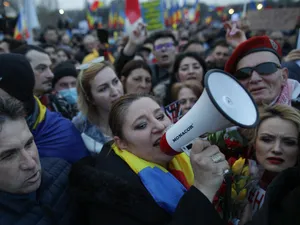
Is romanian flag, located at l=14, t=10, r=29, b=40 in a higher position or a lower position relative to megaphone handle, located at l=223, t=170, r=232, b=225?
higher

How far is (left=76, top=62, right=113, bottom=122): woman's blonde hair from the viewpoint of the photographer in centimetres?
296

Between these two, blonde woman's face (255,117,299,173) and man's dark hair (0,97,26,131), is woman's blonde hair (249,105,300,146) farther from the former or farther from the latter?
man's dark hair (0,97,26,131)

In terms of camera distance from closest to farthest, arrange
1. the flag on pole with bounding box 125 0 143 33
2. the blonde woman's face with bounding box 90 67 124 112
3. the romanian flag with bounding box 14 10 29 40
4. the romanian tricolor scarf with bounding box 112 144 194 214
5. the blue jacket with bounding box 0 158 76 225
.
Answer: the blue jacket with bounding box 0 158 76 225 → the romanian tricolor scarf with bounding box 112 144 194 214 → the blonde woman's face with bounding box 90 67 124 112 → the flag on pole with bounding box 125 0 143 33 → the romanian flag with bounding box 14 10 29 40

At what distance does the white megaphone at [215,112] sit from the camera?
1379 mm

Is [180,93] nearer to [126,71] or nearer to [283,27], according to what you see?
[126,71]

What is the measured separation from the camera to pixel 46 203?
65.2 inches

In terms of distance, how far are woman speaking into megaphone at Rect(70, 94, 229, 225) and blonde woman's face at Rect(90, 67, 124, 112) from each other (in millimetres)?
1006

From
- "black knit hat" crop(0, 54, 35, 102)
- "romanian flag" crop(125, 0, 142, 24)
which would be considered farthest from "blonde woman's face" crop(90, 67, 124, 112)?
"romanian flag" crop(125, 0, 142, 24)

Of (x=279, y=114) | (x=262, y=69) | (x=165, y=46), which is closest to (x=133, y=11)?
(x=165, y=46)

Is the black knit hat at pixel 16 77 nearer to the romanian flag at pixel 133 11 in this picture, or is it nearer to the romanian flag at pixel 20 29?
the romanian flag at pixel 133 11

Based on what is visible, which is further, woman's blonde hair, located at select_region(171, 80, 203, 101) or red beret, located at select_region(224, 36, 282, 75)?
woman's blonde hair, located at select_region(171, 80, 203, 101)

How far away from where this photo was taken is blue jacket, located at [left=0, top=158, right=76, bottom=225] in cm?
149

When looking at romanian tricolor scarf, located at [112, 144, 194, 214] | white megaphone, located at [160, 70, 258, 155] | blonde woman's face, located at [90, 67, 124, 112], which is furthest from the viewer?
blonde woman's face, located at [90, 67, 124, 112]

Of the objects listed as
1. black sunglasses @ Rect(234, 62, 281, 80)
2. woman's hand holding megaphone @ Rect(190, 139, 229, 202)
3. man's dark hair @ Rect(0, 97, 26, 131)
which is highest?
man's dark hair @ Rect(0, 97, 26, 131)
